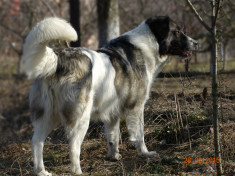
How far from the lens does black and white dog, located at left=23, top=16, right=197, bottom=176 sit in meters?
3.80

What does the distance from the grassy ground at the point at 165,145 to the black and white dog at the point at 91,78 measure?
0.34 metres

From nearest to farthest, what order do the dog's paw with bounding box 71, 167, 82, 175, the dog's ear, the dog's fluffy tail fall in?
the dog's fluffy tail < the dog's paw with bounding box 71, 167, 82, 175 < the dog's ear

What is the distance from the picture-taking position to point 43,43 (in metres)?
3.75

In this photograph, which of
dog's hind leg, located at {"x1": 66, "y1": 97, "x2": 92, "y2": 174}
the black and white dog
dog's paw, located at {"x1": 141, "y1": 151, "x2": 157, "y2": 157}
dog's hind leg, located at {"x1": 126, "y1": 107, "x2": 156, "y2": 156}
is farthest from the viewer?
dog's hind leg, located at {"x1": 126, "y1": 107, "x2": 156, "y2": 156}

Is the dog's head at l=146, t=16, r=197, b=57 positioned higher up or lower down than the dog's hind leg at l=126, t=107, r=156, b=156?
higher up

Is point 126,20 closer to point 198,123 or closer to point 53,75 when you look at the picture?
point 198,123

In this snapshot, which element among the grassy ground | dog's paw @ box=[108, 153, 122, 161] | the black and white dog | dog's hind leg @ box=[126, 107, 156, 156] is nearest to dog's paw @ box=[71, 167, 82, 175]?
the black and white dog

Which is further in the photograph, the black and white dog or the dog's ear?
the dog's ear

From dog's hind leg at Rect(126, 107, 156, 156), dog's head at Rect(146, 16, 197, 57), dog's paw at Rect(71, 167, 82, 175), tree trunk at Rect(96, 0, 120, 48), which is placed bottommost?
dog's paw at Rect(71, 167, 82, 175)

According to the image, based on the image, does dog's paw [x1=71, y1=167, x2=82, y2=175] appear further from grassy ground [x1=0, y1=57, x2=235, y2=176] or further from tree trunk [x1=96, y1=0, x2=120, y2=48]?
tree trunk [x1=96, y1=0, x2=120, y2=48]

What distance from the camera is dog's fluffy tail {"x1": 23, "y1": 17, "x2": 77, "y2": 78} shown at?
370 centimetres

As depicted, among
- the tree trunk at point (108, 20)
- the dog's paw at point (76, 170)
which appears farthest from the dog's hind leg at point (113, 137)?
the tree trunk at point (108, 20)

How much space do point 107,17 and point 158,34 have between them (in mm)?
3724

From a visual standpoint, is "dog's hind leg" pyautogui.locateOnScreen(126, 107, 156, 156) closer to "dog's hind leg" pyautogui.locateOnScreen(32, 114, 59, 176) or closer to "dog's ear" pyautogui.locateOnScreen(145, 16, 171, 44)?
"dog's ear" pyautogui.locateOnScreen(145, 16, 171, 44)
